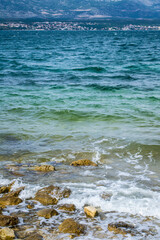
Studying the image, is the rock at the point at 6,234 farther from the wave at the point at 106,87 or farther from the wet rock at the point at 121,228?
the wave at the point at 106,87

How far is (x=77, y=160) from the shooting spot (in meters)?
7.60

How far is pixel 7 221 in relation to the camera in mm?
4660

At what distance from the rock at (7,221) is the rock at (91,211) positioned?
3.89 feet

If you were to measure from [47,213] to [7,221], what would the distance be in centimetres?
69

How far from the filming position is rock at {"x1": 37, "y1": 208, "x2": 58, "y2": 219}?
16.4 ft

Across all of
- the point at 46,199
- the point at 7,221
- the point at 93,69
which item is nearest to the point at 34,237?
the point at 7,221

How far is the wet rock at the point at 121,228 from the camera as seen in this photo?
4.57 meters

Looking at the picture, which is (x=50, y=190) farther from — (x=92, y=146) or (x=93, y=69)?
(x=93, y=69)

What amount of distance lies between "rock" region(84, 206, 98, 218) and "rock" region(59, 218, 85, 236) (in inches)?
14.2

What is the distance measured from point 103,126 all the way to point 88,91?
6919 mm

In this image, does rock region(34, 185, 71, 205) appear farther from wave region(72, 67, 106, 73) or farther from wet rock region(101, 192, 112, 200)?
wave region(72, 67, 106, 73)

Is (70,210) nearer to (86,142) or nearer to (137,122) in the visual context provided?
(86,142)

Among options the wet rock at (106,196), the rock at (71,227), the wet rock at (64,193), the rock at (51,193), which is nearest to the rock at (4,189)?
the rock at (51,193)

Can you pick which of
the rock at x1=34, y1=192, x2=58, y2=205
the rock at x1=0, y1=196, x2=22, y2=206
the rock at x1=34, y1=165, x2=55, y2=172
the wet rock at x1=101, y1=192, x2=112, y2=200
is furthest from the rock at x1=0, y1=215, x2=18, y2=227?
the rock at x1=34, y1=165, x2=55, y2=172
